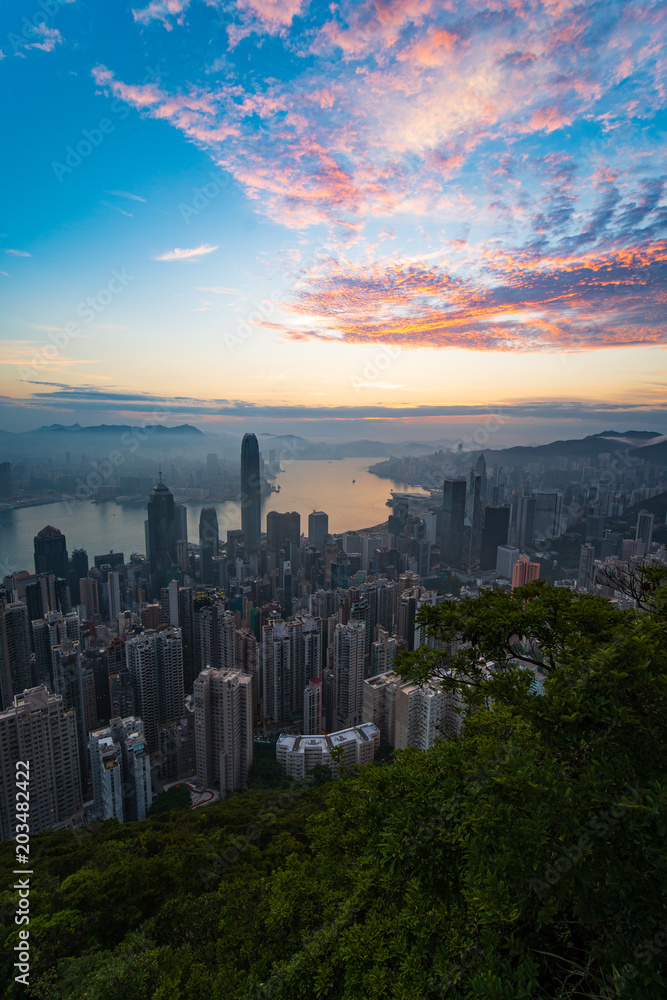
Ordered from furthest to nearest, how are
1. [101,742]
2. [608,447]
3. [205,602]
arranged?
[608,447]
[205,602]
[101,742]

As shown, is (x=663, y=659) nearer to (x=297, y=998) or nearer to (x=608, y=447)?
(x=297, y=998)

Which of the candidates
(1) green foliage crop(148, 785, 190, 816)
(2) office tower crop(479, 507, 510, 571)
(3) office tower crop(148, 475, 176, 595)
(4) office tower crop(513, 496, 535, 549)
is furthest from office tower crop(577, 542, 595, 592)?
(3) office tower crop(148, 475, 176, 595)

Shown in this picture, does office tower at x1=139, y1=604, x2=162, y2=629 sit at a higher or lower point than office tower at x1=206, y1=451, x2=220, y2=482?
lower

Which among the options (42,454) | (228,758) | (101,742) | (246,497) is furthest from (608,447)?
(42,454)

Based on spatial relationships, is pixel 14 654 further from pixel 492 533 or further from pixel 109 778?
pixel 492 533

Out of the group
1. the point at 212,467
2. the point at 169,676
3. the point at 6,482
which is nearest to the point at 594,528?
the point at 169,676

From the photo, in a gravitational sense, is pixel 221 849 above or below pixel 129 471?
below

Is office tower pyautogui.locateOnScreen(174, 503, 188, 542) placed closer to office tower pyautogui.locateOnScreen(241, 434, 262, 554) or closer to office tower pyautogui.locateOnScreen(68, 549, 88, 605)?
office tower pyautogui.locateOnScreen(241, 434, 262, 554)
